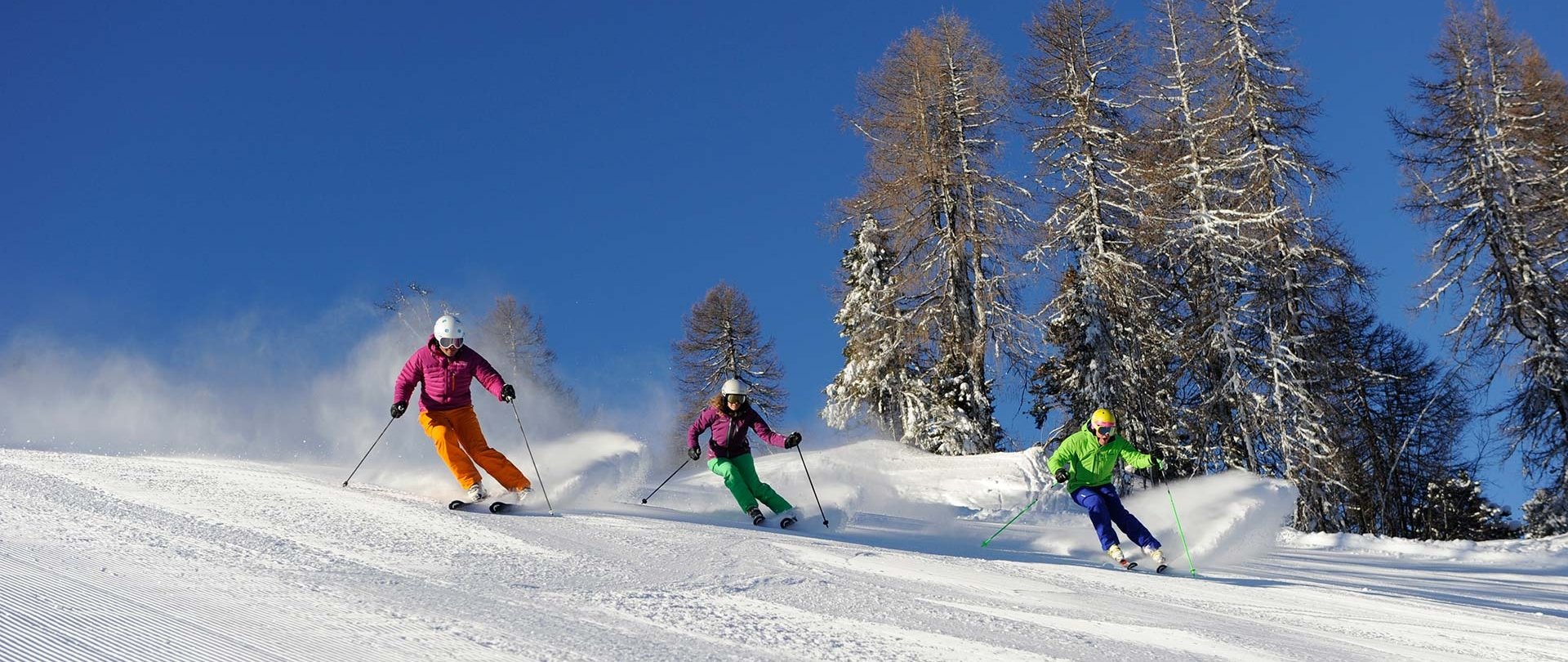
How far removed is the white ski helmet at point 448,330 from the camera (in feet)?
31.5

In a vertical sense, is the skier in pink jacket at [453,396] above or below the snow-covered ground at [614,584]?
above

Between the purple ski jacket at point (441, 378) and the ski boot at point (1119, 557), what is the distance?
6.05 meters

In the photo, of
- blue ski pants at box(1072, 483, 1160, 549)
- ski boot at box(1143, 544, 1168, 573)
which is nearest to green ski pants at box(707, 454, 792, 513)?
blue ski pants at box(1072, 483, 1160, 549)

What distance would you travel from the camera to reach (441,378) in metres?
9.59

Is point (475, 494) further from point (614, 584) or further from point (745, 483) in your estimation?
point (614, 584)

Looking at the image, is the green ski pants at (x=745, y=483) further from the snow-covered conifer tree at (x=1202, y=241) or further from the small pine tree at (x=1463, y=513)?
the small pine tree at (x=1463, y=513)

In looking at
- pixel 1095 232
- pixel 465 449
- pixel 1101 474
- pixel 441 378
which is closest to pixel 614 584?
pixel 465 449

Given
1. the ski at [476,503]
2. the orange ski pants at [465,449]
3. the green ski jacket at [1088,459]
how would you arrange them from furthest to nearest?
1. the green ski jacket at [1088,459]
2. the orange ski pants at [465,449]
3. the ski at [476,503]

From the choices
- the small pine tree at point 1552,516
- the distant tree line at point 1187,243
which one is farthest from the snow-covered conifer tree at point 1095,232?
the small pine tree at point 1552,516

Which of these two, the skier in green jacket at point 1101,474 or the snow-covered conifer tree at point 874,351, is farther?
the snow-covered conifer tree at point 874,351

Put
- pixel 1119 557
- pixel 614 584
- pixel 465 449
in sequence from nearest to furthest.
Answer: pixel 614 584, pixel 1119 557, pixel 465 449

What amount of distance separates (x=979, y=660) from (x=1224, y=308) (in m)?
20.1

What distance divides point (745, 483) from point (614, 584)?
495 cm

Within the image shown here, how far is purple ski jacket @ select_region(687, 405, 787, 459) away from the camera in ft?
35.4
